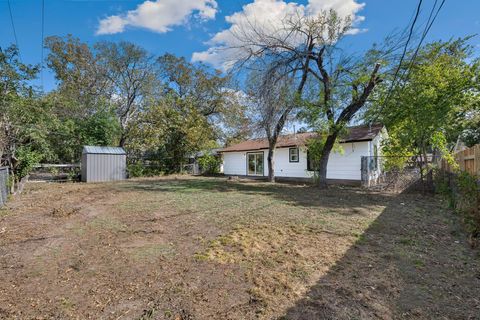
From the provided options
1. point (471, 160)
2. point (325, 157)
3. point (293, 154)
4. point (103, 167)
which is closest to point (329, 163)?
point (293, 154)

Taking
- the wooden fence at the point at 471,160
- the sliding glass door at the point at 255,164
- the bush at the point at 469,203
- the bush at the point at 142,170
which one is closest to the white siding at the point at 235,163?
the sliding glass door at the point at 255,164

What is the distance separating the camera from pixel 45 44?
21281 millimetres

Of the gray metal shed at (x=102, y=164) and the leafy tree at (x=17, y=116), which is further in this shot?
the gray metal shed at (x=102, y=164)

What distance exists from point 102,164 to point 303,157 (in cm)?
1144

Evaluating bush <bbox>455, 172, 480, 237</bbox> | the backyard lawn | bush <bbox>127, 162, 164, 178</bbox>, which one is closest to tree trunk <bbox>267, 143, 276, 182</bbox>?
the backyard lawn

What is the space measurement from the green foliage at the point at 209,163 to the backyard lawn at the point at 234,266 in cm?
1502

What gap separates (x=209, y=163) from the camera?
70.8 ft

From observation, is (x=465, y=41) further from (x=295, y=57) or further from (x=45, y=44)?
(x=45, y=44)

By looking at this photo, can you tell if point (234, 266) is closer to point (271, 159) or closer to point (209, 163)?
point (271, 159)

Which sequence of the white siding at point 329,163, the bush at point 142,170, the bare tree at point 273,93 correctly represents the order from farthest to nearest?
the bush at point 142,170
the white siding at point 329,163
the bare tree at point 273,93

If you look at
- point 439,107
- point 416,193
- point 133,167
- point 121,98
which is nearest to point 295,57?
point 439,107

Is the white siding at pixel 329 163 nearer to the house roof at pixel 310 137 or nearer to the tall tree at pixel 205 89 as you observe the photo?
the house roof at pixel 310 137

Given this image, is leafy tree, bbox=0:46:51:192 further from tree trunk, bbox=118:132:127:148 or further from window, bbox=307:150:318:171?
window, bbox=307:150:318:171

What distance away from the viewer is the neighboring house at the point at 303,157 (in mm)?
13414
